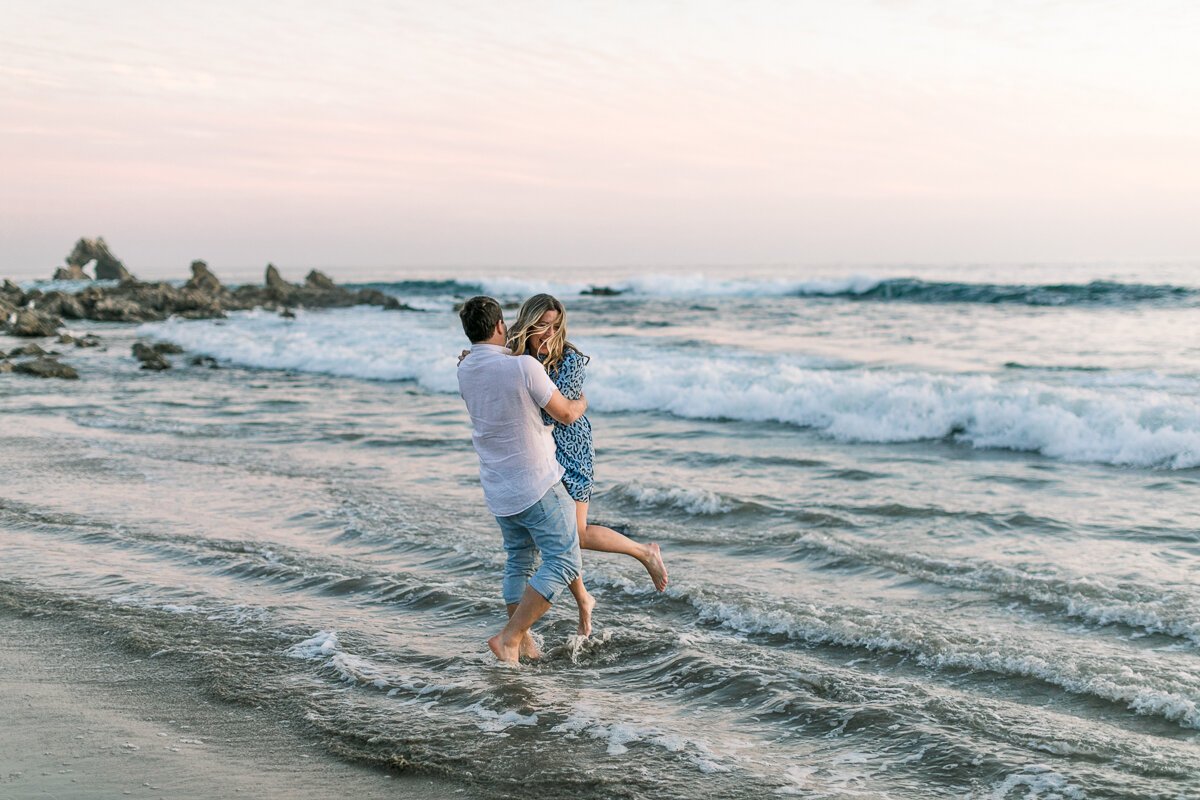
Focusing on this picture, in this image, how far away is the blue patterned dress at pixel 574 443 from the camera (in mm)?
4875

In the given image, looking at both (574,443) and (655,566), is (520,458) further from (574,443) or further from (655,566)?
(655,566)

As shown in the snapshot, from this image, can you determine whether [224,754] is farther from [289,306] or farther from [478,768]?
[289,306]

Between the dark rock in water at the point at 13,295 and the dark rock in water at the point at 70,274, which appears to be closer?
the dark rock in water at the point at 13,295

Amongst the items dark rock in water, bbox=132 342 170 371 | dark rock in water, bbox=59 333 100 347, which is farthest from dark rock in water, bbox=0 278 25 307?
dark rock in water, bbox=132 342 170 371

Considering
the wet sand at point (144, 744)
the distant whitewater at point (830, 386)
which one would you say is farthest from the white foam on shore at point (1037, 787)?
the distant whitewater at point (830, 386)

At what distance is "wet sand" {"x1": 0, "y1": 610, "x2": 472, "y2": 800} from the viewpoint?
11.6 ft

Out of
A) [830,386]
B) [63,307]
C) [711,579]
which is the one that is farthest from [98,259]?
[711,579]

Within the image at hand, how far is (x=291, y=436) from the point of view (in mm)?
12836

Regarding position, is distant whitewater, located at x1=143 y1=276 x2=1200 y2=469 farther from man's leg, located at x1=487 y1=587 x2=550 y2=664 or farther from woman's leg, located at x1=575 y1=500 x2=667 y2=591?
man's leg, located at x1=487 y1=587 x2=550 y2=664

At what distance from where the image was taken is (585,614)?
208 inches

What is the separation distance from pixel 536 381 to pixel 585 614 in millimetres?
1402

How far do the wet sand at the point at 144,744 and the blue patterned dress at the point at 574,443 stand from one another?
1732mm

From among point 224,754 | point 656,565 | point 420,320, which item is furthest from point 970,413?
point 420,320

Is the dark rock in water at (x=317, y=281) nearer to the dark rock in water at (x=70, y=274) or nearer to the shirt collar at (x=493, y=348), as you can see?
the dark rock in water at (x=70, y=274)
